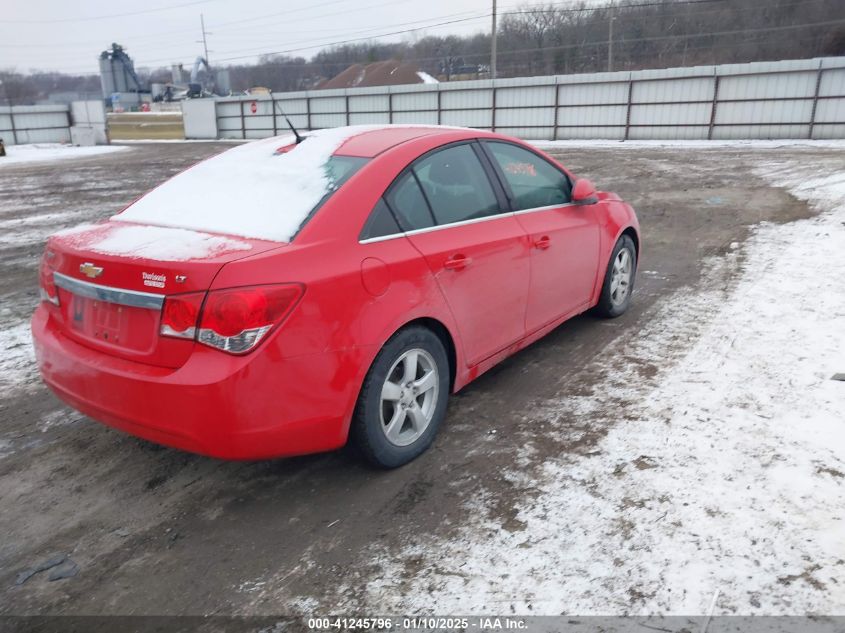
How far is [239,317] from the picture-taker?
2.47 metres

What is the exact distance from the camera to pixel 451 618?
2.22 metres

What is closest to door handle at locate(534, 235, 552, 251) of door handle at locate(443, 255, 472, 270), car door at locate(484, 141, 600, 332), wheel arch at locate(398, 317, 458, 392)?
car door at locate(484, 141, 600, 332)

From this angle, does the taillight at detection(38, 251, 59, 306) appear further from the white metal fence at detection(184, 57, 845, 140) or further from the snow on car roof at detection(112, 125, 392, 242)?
the white metal fence at detection(184, 57, 845, 140)

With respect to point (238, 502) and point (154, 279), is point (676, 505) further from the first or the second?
point (154, 279)

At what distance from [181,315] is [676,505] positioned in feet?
7.27

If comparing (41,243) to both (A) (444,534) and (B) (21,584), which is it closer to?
(B) (21,584)

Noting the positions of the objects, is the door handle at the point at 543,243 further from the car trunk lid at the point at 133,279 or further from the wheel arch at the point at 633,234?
the car trunk lid at the point at 133,279

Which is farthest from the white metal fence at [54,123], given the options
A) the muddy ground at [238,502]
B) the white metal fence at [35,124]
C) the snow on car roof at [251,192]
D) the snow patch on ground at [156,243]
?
the snow patch on ground at [156,243]

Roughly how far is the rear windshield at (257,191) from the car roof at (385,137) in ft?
0.22

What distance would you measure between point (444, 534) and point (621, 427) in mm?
1307

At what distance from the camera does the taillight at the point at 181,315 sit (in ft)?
8.21

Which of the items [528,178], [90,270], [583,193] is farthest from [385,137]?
[90,270]

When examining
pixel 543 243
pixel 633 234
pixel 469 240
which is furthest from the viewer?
pixel 633 234

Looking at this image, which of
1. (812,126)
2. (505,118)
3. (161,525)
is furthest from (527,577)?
(505,118)
